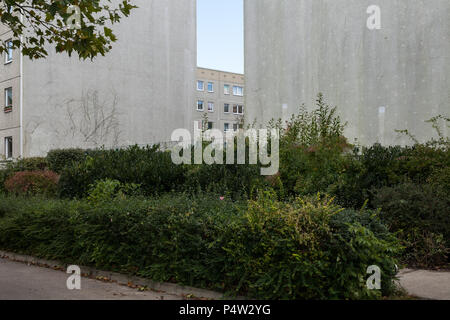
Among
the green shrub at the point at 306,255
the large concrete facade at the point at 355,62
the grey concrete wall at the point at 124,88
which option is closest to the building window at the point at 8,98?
the grey concrete wall at the point at 124,88

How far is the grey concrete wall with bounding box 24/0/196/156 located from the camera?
26.6 meters

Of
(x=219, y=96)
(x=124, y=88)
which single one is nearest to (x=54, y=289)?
(x=124, y=88)

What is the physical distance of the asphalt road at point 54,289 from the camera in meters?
6.23

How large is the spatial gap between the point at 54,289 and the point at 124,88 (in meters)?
24.3

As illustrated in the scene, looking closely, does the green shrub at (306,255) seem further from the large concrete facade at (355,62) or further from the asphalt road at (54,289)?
the large concrete facade at (355,62)

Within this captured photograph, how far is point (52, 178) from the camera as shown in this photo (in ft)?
53.9

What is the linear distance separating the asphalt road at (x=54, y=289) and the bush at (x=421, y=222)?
13.0 feet

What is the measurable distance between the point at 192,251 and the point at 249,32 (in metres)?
18.3

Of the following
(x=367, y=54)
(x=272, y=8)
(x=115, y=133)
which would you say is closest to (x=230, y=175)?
(x=367, y=54)

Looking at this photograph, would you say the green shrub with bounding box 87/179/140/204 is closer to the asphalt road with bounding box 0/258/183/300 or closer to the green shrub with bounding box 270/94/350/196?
the asphalt road with bounding box 0/258/183/300

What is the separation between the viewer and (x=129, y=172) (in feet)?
37.6

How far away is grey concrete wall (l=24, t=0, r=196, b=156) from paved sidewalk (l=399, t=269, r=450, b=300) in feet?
76.3

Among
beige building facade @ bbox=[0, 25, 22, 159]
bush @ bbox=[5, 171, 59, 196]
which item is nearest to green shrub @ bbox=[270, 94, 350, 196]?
bush @ bbox=[5, 171, 59, 196]
